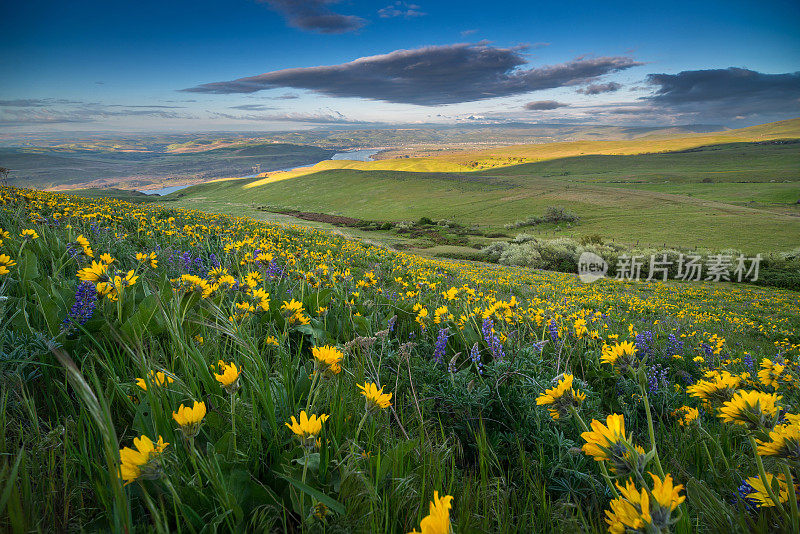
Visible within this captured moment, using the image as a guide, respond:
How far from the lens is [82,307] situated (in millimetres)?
1717

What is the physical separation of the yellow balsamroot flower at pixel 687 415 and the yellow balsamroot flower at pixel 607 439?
4.31ft

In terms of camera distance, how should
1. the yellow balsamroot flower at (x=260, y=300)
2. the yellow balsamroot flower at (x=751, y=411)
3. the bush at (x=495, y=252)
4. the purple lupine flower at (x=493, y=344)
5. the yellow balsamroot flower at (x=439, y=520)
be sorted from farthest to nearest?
the bush at (x=495, y=252) → the purple lupine flower at (x=493, y=344) → the yellow balsamroot flower at (x=260, y=300) → the yellow balsamroot flower at (x=751, y=411) → the yellow balsamroot flower at (x=439, y=520)

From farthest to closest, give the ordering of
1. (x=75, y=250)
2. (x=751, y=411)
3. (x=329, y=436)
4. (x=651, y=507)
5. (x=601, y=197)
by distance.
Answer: (x=601, y=197), (x=75, y=250), (x=329, y=436), (x=751, y=411), (x=651, y=507)

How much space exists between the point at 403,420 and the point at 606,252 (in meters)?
36.1

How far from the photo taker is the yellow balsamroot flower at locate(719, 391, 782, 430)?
1030mm

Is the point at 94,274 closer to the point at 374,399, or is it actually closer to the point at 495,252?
the point at 374,399

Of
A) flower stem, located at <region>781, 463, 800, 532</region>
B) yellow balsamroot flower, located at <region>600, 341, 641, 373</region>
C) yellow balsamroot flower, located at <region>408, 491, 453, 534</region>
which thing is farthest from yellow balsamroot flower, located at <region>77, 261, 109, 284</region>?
flower stem, located at <region>781, 463, 800, 532</region>

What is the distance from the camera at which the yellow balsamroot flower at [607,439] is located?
2.92ft

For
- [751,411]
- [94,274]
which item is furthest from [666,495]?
[94,274]

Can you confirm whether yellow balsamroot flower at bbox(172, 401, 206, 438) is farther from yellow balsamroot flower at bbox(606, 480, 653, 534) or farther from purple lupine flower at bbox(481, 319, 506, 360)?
purple lupine flower at bbox(481, 319, 506, 360)

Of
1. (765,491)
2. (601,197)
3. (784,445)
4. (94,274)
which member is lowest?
(601,197)

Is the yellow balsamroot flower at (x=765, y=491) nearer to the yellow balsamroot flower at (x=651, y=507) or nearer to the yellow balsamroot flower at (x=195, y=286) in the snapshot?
the yellow balsamroot flower at (x=651, y=507)

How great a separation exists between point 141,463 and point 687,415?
2.38 meters

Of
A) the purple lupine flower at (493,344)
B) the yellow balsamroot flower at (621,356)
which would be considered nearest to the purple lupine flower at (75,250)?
the purple lupine flower at (493,344)
